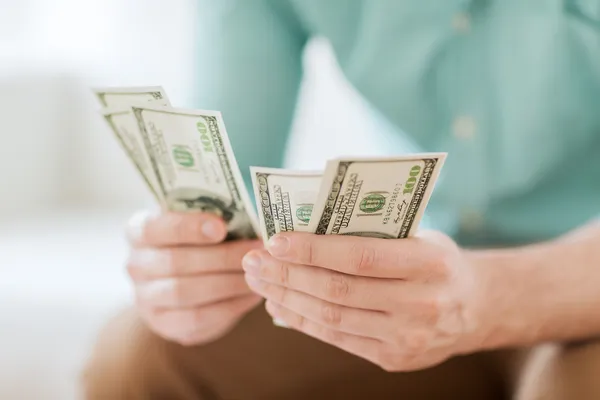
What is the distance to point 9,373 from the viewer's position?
1389 mm

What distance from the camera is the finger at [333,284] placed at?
0.63m

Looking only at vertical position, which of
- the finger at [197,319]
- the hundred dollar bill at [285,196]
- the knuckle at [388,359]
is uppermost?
the hundred dollar bill at [285,196]

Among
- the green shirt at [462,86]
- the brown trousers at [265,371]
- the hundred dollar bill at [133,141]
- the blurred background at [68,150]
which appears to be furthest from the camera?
the blurred background at [68,150]

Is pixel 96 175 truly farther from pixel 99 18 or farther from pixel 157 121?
pixel 157 121

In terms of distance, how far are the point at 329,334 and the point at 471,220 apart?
0.41 metres

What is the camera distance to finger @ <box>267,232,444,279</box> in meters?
0.61

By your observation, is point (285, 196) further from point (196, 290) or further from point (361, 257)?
point (196, 290)

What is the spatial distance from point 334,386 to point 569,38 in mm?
555

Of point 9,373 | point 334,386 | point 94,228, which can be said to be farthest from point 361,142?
point 94,228

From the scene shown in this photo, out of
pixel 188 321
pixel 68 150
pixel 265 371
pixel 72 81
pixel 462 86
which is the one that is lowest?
pixel 68 150

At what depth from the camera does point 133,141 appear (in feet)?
2.43

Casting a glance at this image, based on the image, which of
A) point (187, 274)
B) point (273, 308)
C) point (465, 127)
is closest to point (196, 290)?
point (187, 274)

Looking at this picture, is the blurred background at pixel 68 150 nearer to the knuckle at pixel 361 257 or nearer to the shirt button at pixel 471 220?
the shirt button at pixel 471 220

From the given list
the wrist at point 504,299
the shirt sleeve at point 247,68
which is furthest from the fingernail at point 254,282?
the shirt sleeve at point 247,68
